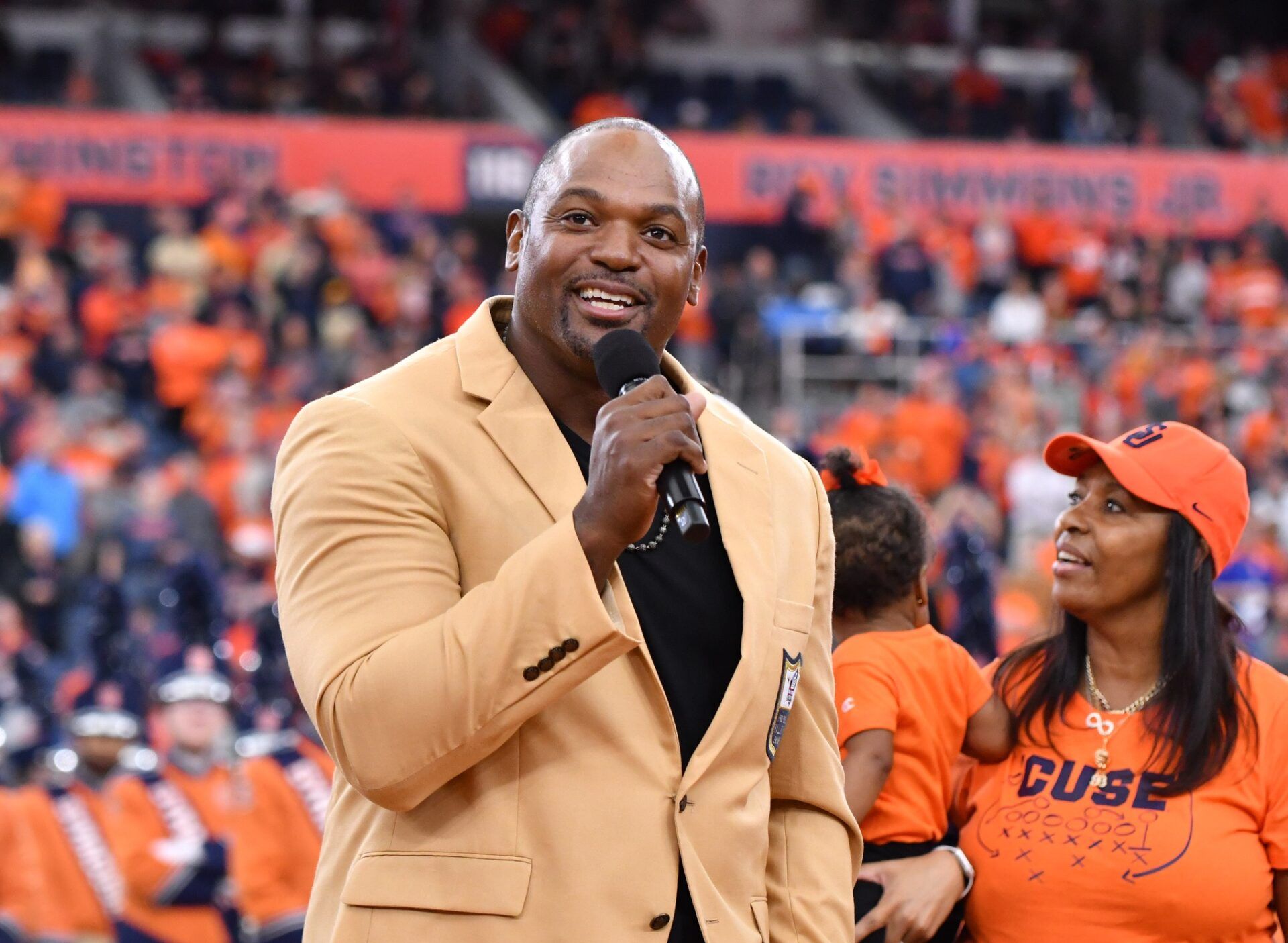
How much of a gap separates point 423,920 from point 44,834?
16.6ft

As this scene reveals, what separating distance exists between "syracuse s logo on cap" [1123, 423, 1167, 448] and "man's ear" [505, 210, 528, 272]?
1.06m

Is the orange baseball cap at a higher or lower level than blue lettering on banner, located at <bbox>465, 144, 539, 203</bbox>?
higher

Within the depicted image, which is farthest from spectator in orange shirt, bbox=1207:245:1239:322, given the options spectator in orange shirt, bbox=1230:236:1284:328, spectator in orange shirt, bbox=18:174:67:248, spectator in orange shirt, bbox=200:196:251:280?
spectator in orange shirt, bbox=18:174:67:248

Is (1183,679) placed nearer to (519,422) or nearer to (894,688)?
(894,688)

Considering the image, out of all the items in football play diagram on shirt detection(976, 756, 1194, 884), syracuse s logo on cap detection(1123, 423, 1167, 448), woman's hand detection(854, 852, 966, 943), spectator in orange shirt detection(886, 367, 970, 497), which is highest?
syracuse s logo on cap detection(1123, 423, 1167, 448)

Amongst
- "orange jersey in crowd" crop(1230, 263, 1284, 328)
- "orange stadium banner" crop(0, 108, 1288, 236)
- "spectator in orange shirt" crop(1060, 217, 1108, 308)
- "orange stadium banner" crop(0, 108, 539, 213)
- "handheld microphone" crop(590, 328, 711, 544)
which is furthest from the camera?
"spectator in orange shirt" crop(1060, 217, 1108, 308)

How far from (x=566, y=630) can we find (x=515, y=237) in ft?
2.16

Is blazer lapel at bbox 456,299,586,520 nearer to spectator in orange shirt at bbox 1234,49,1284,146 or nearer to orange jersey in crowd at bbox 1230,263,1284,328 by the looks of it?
orange jersey in crowd at bbox 1230,263,1284,328

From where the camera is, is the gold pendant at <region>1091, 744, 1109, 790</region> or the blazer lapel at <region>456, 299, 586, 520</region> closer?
the blazer lapel at <region>456, 299, 586, 520</region>

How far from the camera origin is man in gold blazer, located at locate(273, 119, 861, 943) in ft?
6.06

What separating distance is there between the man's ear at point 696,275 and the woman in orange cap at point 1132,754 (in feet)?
2.58

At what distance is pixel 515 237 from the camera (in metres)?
2.32

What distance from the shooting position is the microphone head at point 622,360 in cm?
197

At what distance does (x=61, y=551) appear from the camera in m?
9.93
